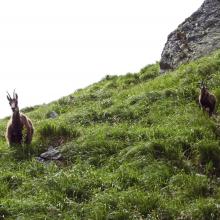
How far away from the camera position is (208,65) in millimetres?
18281

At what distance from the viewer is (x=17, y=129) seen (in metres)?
14.6

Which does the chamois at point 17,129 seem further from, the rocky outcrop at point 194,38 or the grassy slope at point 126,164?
the rocky outcrop at point 194,38

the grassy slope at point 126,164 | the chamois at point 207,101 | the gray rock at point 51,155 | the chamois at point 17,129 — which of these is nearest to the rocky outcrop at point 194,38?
the grassy slope at point 126,164

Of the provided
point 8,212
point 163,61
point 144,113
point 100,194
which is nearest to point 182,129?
point 144,113

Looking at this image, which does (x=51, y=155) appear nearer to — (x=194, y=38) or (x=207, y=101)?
(x=207, y=101)

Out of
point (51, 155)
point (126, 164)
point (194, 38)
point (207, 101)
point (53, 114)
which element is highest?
point (194, 38)

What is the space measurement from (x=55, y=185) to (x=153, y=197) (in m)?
2.26

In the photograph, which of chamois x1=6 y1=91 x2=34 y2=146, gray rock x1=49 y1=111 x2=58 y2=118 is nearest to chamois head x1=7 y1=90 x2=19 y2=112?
chamois x1=6 y1=91 x2=34 y2=146

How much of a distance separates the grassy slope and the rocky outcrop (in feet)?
15.9

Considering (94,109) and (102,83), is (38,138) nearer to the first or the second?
(94,109)

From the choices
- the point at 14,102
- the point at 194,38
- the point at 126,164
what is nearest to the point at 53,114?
the point at 14,102

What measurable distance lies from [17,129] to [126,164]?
4065mm

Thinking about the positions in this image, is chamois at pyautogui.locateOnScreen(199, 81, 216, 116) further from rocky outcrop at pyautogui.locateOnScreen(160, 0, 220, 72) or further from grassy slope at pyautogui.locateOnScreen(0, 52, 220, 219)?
rocky outcrop at pyautogui.locateOnScreen(160, 0, 220, 72)

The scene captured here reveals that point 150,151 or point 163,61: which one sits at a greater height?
point 163,61
